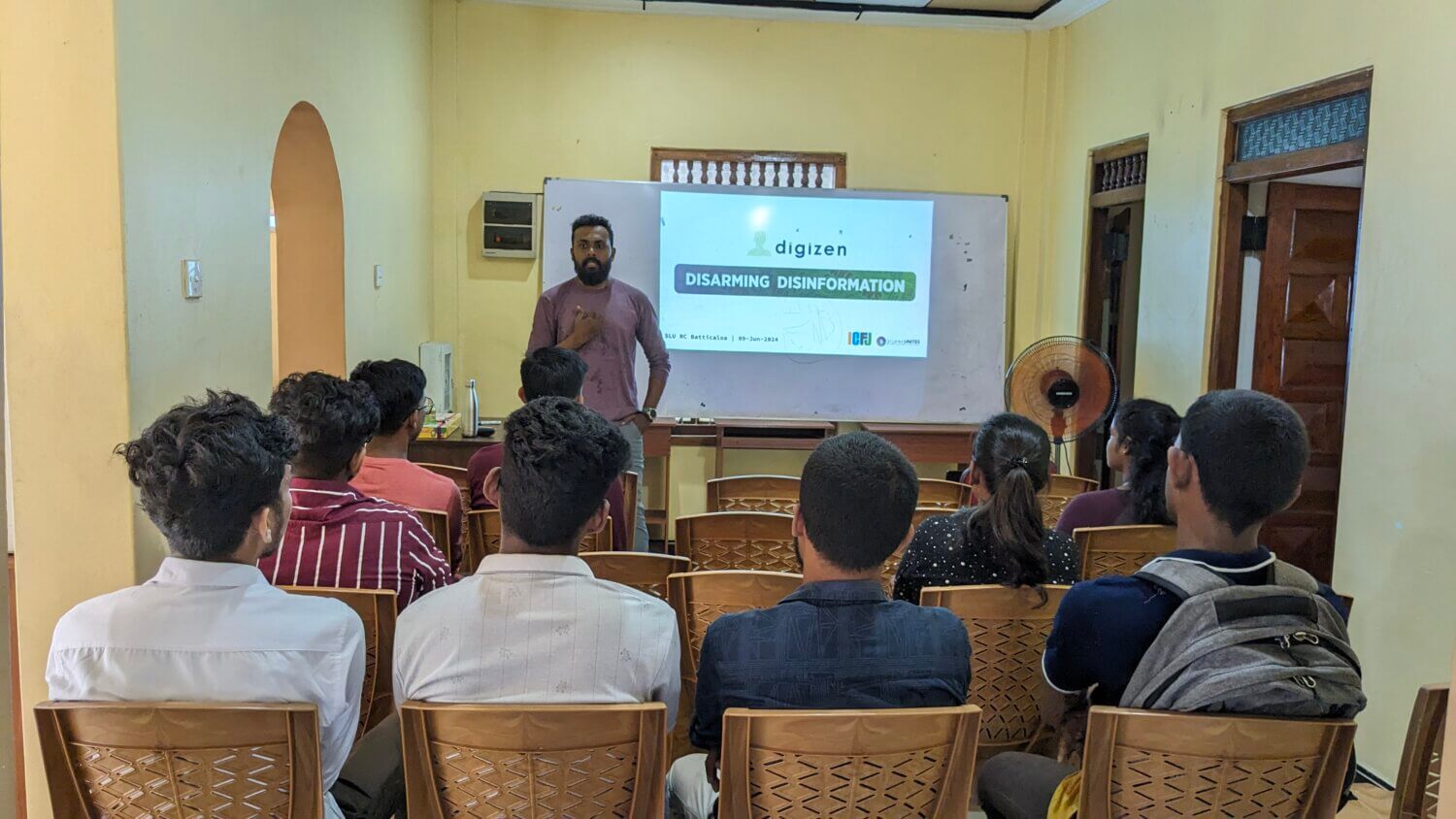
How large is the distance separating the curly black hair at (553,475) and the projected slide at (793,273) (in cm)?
423

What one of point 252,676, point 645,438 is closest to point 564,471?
point 252,676

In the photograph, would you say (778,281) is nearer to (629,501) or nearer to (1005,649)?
(629,501)

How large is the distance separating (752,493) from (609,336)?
61.8 inches

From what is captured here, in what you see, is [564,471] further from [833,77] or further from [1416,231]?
[833,77]

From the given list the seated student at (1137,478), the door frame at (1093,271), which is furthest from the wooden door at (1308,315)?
the seated student at (1137,478)

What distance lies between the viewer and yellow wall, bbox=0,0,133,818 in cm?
243

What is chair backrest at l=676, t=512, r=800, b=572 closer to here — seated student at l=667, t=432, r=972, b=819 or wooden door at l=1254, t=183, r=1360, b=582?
seated student at l=667, t=432, r=972, b=819

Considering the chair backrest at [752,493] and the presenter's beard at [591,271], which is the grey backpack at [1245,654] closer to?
the chair backrest at [752,493]

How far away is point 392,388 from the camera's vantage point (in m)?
2.75

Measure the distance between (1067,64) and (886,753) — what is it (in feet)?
18.1

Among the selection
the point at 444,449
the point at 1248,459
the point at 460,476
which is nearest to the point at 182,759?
the point at 1248,459

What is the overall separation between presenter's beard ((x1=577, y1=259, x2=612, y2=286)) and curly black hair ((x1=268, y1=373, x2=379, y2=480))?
2.50 m

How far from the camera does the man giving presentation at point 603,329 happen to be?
15.2 ft

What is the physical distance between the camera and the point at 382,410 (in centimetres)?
276
